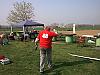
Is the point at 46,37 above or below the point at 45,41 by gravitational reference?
above

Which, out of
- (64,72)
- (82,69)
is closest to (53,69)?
(64,72)

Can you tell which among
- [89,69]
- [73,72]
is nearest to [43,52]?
[73,72]

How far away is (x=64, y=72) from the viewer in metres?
8.09

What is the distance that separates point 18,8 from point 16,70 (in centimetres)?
3693

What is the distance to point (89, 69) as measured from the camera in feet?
28.0

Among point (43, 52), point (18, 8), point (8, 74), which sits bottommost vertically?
point (8, 74)

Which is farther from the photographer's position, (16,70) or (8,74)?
(16,70)

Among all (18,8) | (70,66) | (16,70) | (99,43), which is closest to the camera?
(16,70)

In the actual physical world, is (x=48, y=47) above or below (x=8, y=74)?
above

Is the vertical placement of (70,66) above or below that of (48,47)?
below

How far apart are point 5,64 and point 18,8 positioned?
3573 cm

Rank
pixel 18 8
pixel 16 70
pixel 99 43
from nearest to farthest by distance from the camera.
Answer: pixel 16 70, pixel 99 43, pixel 18 8

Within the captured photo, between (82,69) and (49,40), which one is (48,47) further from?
(82,69)

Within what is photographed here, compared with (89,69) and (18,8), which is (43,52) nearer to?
(89,69)
